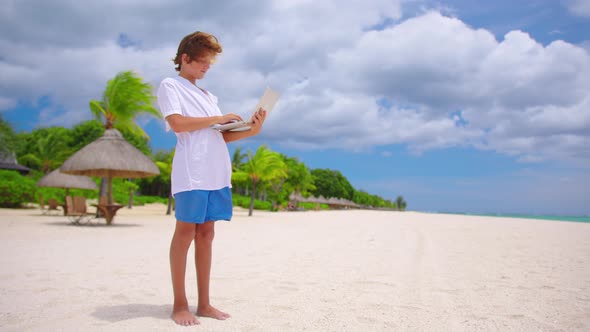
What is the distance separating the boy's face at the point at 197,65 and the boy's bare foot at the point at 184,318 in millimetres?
1532

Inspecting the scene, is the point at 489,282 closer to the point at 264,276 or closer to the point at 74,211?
the point at 264,276

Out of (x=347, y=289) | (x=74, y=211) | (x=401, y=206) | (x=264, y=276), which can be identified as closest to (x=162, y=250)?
(x=264, y=276)

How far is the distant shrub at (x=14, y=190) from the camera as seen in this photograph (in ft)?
60.5

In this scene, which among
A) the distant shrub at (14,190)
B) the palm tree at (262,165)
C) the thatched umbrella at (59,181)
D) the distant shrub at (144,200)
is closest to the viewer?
the thatched umbrella at (59,181)

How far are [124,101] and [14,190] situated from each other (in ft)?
22.6

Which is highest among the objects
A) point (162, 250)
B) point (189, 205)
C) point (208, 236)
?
point (189, 205)

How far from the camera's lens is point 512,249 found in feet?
24.7

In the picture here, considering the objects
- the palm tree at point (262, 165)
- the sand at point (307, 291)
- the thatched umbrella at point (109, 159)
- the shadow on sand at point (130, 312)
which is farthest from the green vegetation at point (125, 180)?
the shadow on sand at point (130, 312)

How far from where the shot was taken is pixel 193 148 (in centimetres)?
244

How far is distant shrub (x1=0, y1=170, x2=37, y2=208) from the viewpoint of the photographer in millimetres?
18448

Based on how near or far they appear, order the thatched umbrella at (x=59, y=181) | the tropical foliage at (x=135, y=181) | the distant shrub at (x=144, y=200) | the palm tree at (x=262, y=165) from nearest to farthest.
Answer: the thatched umbrella at (x=59, y=181), the tropical foliage at (x=135, y=181), the palm tree at (x=262, y=165), the distant shrub at (x=144, y=200)

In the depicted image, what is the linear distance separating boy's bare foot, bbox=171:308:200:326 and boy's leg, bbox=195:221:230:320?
5.2 inches

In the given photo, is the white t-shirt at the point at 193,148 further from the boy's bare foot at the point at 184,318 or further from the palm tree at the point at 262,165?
the palm tree at the point at 262,165

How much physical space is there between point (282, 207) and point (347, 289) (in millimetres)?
34315
